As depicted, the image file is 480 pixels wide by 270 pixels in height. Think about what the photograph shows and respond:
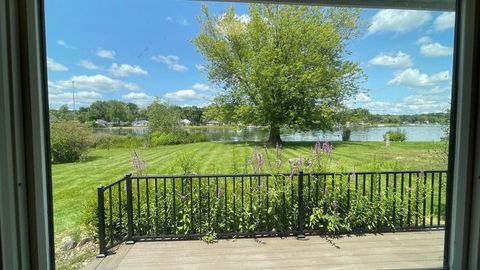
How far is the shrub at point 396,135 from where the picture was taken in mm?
2002

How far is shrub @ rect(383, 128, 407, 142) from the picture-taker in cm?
200

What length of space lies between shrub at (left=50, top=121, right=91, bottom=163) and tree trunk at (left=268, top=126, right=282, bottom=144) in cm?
137

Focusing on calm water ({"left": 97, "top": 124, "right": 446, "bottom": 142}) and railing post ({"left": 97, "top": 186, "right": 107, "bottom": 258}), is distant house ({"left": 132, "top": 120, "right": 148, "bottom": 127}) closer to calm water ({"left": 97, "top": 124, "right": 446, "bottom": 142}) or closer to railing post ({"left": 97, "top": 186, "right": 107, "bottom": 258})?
calm water ({"left": 97, "top": 124, "right": 446, "bottom": 142})

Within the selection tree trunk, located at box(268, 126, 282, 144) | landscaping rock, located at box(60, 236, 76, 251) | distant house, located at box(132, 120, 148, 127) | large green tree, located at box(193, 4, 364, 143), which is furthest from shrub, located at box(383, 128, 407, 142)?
landscaping rock, located at box(60, 236, 76, 251)

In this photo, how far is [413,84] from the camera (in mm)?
1950

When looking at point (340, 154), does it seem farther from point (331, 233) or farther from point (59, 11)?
point (59, 11)

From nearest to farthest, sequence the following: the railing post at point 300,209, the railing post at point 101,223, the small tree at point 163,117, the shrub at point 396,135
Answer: the railing post at point 101,223
the small tree at point 163,117
the shrub at point 396,135
the railing post at point 300,209

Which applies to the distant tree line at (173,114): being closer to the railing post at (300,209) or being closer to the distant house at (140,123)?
the distant house at (140,123)

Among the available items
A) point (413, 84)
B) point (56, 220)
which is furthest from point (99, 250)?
point (413, 84)

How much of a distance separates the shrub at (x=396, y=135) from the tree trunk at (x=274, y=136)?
88 cm

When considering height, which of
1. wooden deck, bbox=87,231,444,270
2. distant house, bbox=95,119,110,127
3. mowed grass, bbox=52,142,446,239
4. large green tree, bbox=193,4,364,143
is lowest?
wooden deck, bbox=87,231,444,270

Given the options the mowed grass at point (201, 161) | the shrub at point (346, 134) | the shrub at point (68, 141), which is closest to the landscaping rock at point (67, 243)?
the mowed grass at point (201, 161)

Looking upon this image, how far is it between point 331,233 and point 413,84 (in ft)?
4.68

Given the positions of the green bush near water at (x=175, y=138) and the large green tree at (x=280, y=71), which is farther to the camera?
the large green tree at (x=280, y=71)
